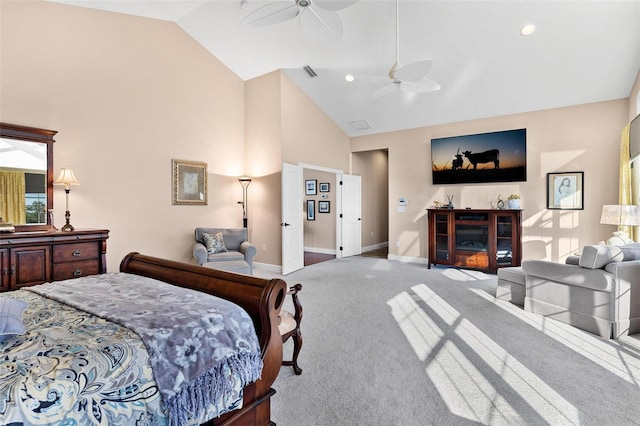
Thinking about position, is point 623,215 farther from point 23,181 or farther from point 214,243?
point 23,181

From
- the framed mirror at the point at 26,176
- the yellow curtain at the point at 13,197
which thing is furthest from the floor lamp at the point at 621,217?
the yellow curtain at the point at 13,197

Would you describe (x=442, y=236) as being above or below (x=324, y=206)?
below

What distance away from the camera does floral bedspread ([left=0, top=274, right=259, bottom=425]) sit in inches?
36.1

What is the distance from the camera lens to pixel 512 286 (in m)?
3.87

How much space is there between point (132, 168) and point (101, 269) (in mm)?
1603

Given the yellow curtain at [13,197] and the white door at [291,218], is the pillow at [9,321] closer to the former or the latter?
the yellow curtain at [13,197]

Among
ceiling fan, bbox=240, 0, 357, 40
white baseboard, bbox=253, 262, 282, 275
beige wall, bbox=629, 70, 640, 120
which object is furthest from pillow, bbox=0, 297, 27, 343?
beige wall, bbox=629, 70, 640, 120

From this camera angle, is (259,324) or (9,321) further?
(259,324)

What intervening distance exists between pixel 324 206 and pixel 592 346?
20.0 feet

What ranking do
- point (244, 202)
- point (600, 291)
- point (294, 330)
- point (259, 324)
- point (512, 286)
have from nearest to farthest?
point (259, 324), point (294, 330), point (600, 291), point (512, 286), point (244, 202)

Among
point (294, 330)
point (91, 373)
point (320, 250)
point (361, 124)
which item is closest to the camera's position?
point (91, 373)

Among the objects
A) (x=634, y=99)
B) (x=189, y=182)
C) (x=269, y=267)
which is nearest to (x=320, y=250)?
(x=269, y=267)

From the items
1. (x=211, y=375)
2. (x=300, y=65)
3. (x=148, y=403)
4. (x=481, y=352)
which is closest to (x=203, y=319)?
(x=211, y=375)

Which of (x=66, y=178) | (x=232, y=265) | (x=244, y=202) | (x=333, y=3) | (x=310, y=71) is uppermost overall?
(x=310, y=71)
